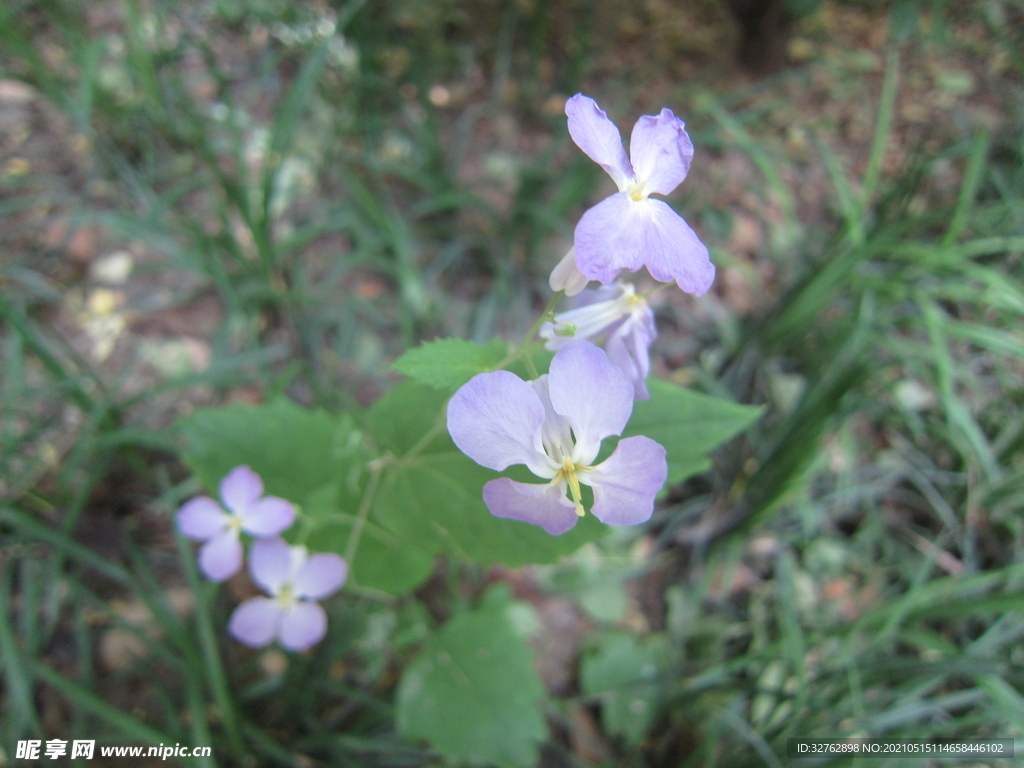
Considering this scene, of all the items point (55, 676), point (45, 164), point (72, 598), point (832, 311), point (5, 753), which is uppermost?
point (45, 164)

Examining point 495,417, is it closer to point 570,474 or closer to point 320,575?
point 570,474

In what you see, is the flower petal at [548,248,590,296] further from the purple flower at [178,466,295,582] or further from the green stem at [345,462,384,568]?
the purple flower at [178,466,295,582]

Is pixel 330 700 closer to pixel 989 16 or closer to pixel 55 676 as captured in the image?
pixel 55 676

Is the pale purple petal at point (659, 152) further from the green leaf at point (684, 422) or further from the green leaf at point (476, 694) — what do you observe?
the green leaf at point (476, 694)

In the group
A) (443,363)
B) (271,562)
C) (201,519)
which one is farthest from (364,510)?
(443,363)

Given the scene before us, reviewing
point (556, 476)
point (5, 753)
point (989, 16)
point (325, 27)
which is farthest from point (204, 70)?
point (989, 16)

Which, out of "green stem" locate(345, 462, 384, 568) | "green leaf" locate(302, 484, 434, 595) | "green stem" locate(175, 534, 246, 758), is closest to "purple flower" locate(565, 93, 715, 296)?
"green stem" locate(345, 462, 384, 568)
